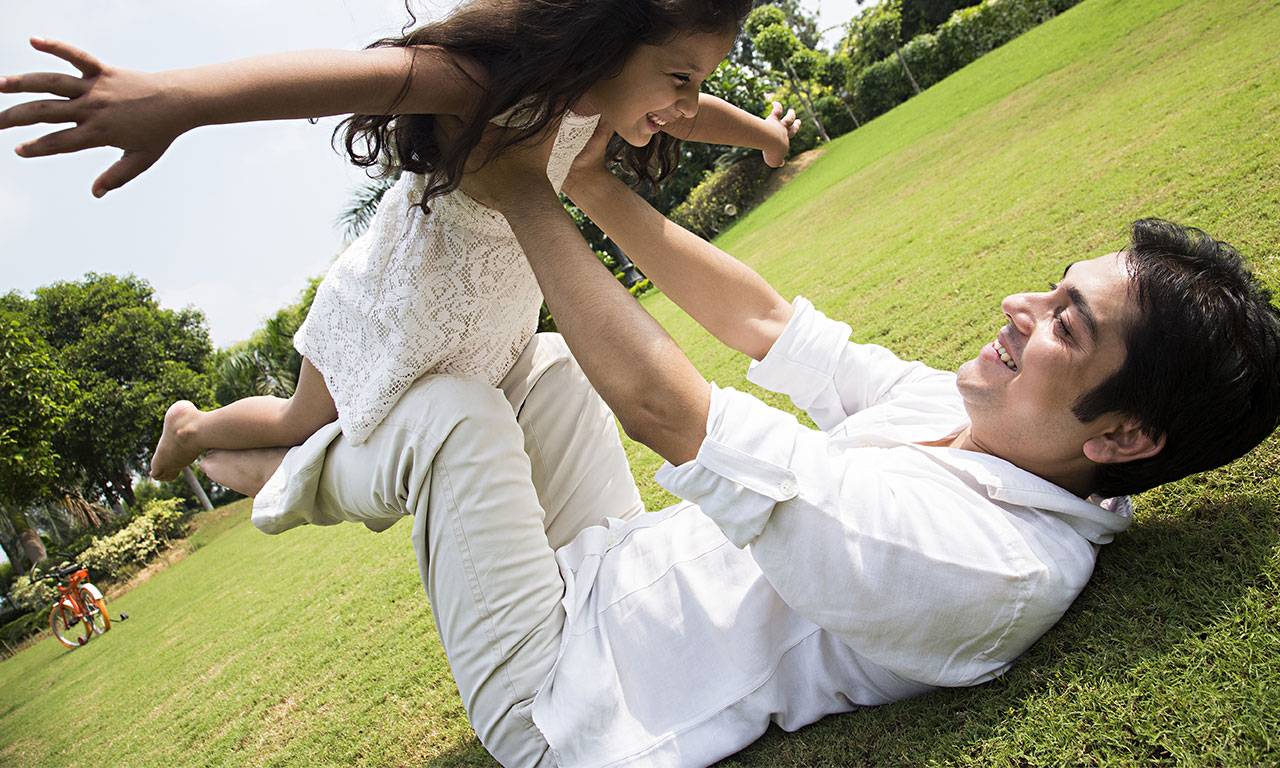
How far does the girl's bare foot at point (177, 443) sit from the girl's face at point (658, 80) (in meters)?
1.86

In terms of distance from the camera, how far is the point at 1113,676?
1588 millimetres

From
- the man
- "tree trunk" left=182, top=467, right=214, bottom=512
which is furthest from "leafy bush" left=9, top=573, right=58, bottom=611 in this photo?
the man

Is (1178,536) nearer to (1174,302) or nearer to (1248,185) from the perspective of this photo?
(1174,302)

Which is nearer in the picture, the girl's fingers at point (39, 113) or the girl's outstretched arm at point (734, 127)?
the girl's fingers at point (39, 113)

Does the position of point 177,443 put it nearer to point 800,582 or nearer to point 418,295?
point 418,295

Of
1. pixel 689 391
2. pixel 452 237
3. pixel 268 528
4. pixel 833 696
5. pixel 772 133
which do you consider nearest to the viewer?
pixel 689 391

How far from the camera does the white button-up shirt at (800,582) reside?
5.04 ft

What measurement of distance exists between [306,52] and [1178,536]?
2232 millimetres

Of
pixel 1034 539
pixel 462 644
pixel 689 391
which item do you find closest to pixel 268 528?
pixel 462 644

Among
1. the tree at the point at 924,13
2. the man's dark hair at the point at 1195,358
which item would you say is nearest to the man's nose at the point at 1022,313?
the man's dark hair at the point at 1195,358

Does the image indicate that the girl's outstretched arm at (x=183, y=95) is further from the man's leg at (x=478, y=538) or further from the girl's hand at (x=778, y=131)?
the girl's hand at (x=778, y=131)

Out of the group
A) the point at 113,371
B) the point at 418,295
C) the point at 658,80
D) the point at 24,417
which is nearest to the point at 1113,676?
the point at 658,80

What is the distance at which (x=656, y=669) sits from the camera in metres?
1.85

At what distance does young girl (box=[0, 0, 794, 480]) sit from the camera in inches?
65.0
